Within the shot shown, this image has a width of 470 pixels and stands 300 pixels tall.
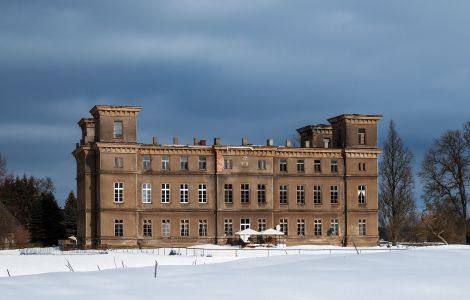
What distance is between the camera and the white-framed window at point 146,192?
219 feet

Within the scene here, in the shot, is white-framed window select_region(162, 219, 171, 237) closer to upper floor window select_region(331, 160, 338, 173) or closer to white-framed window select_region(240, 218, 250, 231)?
white-framed window select_region(240, 218, 250, 231)

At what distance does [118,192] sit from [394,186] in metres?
29.0

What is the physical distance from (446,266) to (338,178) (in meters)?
55.8

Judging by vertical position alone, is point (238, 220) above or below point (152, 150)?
below

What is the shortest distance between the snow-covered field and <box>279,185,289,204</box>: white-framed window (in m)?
51.9

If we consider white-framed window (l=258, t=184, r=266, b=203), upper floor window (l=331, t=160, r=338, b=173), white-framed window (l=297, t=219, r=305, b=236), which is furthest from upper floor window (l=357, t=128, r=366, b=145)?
white-framed window (l=258, t=184, r=266, b=203)

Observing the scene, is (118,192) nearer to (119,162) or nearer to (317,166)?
(119,162)

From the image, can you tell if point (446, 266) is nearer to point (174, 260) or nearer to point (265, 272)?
point (265, 272)

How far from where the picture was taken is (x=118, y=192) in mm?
65562

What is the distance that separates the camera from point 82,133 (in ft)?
240

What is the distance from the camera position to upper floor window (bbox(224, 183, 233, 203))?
6888 centimetres

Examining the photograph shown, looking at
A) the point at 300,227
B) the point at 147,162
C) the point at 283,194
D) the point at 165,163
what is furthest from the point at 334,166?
the point at 147,162

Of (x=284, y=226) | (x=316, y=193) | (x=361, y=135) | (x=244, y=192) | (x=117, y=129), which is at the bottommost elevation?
(x=284, y=226)

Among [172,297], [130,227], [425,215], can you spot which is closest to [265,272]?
[172,297]
